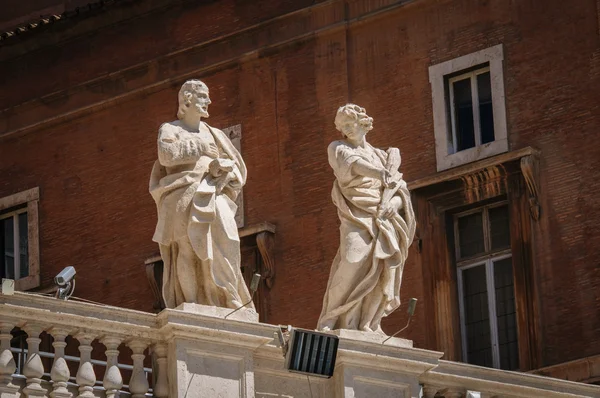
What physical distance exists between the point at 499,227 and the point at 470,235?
367 mm

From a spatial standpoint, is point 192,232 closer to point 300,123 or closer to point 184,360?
point 184,360

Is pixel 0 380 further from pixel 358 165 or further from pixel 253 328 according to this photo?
pixel 358 165

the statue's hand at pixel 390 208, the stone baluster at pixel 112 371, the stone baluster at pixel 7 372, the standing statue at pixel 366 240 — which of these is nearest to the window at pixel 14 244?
the standing statue at pixel 366 240

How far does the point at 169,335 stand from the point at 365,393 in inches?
72.0

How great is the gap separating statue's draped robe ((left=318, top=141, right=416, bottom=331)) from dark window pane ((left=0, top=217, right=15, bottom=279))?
1224 cm

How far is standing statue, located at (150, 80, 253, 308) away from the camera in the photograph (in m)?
21.2

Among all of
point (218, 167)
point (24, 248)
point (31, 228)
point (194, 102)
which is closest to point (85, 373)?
point (218, 167)

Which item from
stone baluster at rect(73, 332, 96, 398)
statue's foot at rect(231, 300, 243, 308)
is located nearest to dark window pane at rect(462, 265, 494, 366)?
statue's foot at rect(231, 300, 243, 308)

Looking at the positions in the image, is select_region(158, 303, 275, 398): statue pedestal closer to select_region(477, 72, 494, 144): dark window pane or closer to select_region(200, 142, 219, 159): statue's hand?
select_region(200, 142, 219, 159): statue's hand

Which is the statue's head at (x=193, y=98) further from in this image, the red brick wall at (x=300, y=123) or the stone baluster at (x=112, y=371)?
the red brick wall at (x=300, y=123)

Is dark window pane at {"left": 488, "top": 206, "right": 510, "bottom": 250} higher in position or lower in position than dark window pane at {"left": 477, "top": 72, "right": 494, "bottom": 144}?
lower

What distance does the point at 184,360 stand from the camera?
2081 centimetres

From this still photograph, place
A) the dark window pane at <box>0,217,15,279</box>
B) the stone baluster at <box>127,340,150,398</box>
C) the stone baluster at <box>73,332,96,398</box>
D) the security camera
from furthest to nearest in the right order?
the dark window pane at <box>0,217,15,279</box> → the security camera → the stone baluster at <box>127,340,150,398</box> → the stone baluster at <box>73,332,96,398</box>

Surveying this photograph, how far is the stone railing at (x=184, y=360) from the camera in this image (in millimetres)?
20266
